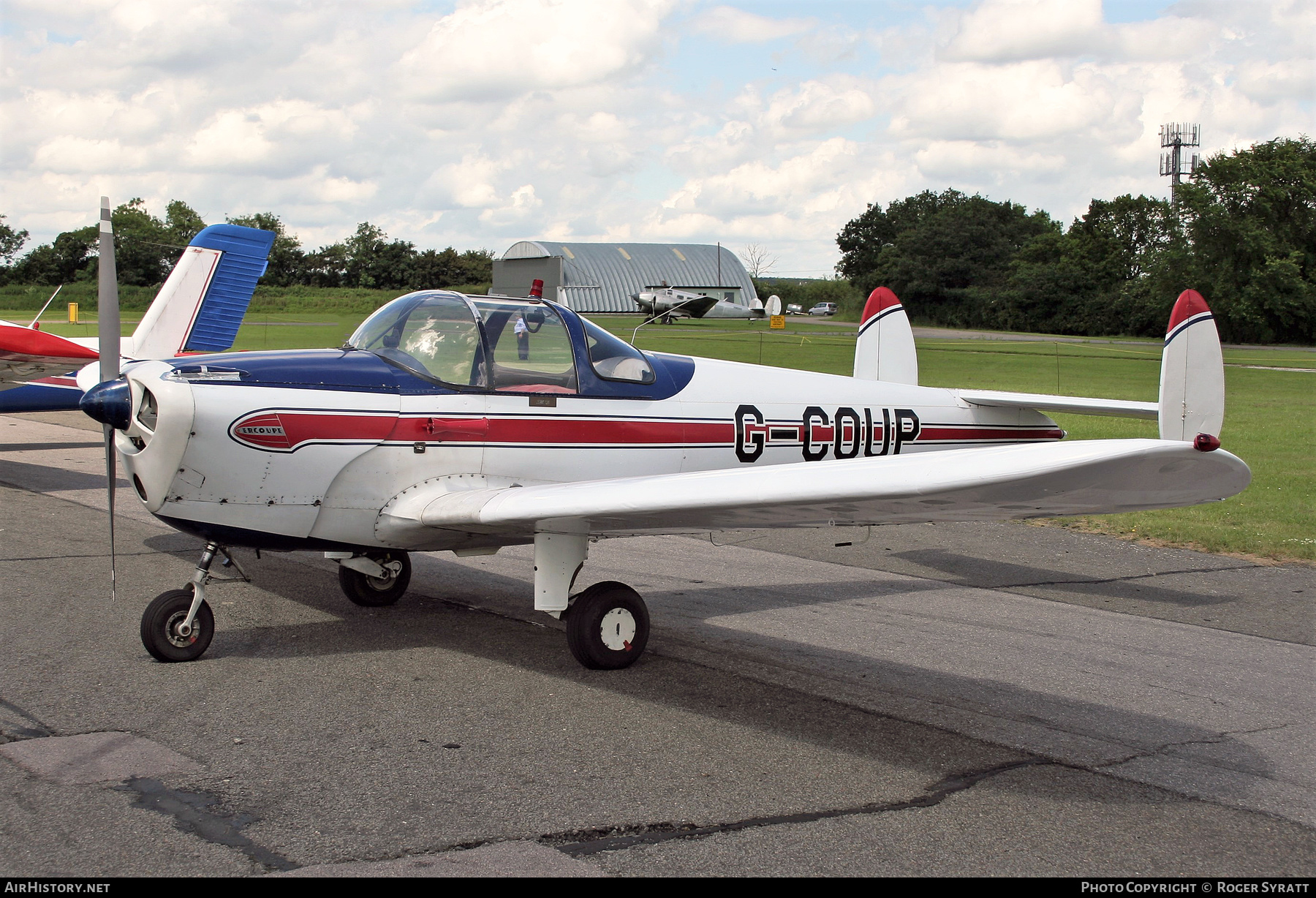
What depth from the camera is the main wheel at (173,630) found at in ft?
17.6

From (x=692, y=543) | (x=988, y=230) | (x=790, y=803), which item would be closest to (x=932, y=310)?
(x=988, y=230)

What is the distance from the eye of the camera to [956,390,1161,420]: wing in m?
7.33

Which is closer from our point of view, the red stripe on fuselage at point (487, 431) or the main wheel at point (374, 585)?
the red stripe on fuselage at point (487, 431)

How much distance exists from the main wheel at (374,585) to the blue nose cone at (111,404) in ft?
6.38

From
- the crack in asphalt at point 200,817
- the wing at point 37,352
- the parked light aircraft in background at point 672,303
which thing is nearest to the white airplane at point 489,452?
the crack in asphalt at point 200,817

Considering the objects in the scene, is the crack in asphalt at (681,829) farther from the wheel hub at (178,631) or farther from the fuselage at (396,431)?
the wheel hub at (178,631)

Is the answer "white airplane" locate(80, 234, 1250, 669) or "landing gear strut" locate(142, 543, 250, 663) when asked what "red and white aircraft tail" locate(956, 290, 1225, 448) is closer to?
"white airplane" locate(80, 234, 1250, 669)

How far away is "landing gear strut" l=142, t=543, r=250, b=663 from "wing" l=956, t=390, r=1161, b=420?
17.4ft

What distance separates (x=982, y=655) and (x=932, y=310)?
7749 centimetres

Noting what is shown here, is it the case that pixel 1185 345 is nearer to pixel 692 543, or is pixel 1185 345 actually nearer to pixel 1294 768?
pixel 1294 768

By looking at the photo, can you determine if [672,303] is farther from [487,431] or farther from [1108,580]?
[487,431]

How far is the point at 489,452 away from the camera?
5836 millimetres

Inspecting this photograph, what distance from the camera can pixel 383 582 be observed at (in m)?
6.80

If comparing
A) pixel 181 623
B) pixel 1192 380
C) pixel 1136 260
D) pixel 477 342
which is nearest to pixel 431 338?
pixel 477 342
